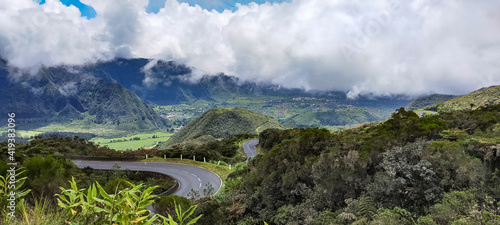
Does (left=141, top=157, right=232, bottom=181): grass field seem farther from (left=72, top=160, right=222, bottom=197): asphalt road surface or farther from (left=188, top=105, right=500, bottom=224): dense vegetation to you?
(left=188, top=105, right=500, bottom=224): dense vegetation

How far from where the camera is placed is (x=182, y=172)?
29.8m

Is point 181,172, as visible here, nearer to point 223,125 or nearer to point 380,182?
point 380,182

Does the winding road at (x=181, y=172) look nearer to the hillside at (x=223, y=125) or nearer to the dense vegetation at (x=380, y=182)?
the dense vegetation at (x=380, y=182)

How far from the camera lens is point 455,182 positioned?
11.1 meters

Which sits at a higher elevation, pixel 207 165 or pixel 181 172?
pixel 207 165

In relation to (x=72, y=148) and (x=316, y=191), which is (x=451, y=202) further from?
(x=72, y=148)

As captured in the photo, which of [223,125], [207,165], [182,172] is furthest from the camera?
[223,125]

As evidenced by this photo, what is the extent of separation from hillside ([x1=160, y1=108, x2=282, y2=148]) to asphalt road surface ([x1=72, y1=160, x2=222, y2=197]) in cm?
10858

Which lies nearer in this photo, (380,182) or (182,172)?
(380,182)

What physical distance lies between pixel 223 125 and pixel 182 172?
126550 mm

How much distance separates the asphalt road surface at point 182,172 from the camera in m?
24.7

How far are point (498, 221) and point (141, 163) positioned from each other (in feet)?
110

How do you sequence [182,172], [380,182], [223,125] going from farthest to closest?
1. [223,125]
2. [182,172]
3. [380,182]

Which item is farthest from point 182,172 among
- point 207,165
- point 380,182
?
point 380,182
